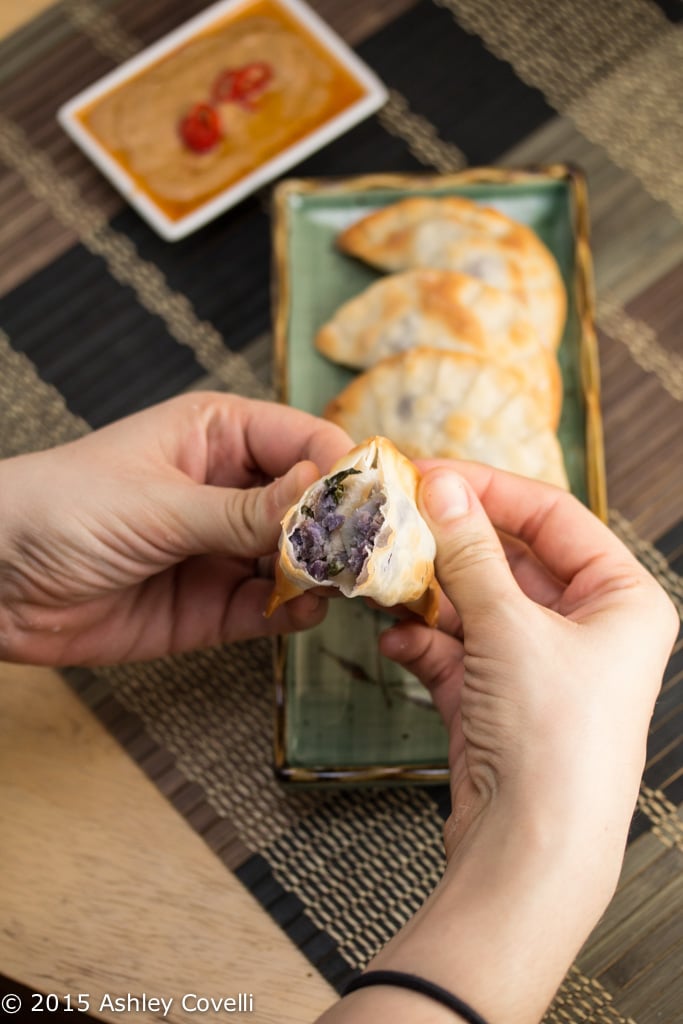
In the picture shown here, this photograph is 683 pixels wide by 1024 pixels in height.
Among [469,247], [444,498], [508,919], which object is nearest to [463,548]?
[444,498]

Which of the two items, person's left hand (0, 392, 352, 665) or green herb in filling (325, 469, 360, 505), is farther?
person's left hand (0, 392, 352, 665)

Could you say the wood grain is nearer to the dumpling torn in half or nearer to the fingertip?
the dumpling torn in half

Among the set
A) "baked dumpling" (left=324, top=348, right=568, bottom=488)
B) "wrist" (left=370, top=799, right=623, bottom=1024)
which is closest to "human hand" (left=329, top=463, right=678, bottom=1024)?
"wrist" (left=370, top=799, right=623, bottom=1024)

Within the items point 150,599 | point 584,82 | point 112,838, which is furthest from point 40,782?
point 584,82

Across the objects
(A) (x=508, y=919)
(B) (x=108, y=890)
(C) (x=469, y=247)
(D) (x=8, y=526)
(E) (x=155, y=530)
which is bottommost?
(B) (x=108, y=890)

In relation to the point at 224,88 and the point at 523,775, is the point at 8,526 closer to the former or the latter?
the point at 523,775

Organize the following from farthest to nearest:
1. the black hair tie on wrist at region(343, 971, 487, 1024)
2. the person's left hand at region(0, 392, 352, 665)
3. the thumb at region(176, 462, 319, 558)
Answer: the person's left hand at region(0, 392, 352, 665)
the thumb at region(176, 462, 319, 558)
the black hair tie on wrist at region(343, 971, 487, 1024)

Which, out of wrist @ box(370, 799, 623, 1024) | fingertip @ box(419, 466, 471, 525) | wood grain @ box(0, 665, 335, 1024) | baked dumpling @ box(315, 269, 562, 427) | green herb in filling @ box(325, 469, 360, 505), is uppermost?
green herb in filling @ box(325, 469, 360, 505)
